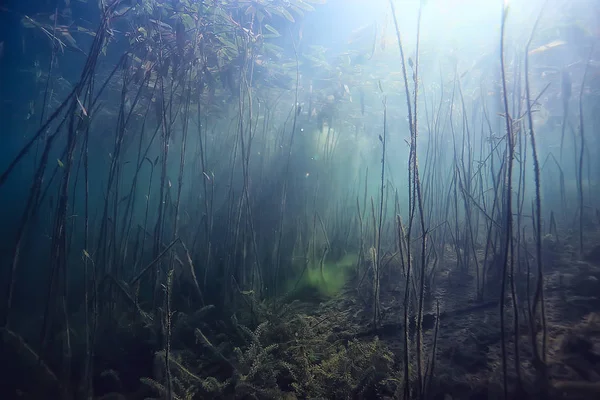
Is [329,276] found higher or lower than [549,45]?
lower

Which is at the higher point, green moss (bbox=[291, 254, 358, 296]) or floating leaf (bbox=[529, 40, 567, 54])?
floating leaf (bbox=[529, 40, 567, 54])

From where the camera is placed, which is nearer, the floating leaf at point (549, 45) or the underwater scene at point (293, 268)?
the underwater scene at point (293, 268)

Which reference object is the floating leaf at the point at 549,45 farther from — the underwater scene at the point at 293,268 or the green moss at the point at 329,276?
the green moss at the point at 329,276

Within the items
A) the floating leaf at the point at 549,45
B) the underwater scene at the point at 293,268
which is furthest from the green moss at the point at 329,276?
the floating leaf at the point at 549,45

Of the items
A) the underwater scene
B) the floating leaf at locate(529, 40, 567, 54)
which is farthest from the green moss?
the floating leaf at locate(529, 40, 567, 54)

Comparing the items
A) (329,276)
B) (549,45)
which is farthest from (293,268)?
(549,45)

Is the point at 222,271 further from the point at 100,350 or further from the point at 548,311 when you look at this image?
the point at 548,311

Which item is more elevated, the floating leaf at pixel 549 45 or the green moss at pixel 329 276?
the floating leaf at pixel 549 45

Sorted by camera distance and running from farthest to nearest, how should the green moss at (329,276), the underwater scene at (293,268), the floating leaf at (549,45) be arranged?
the floating leaf at (549,45) < the green moss at (329,276) < the underwater scene at (293,268)

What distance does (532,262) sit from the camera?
3.02 metres

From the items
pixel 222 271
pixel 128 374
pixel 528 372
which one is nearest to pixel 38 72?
pixel 222 271

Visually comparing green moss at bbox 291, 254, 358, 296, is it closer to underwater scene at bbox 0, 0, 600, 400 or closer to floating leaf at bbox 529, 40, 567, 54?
underwater scene at bbox 0, 0, 600, 400

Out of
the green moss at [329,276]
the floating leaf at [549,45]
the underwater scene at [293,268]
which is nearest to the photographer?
the underwater scene at [293,268]

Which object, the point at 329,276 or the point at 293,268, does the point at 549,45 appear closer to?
the point at 329,276
